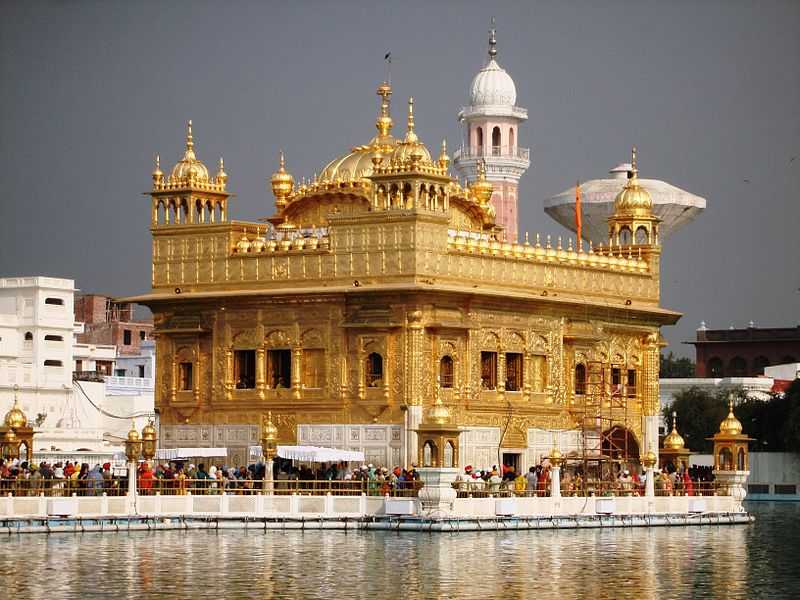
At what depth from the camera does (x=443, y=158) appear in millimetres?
46406

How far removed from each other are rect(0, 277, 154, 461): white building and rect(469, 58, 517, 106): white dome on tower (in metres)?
18.5

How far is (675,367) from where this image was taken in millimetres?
118500

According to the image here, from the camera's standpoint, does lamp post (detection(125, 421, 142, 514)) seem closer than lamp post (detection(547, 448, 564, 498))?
Yes

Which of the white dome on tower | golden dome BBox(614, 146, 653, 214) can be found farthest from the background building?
golden dome BBox(614, 146, 653, 214)

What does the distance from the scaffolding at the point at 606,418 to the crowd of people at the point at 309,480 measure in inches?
33.4

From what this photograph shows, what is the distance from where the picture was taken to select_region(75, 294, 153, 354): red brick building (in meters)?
98.2

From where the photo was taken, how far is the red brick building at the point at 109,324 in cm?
9819

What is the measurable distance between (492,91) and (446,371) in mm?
45856

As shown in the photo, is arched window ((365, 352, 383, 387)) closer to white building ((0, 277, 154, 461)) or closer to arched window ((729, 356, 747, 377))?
white building ((0, 277, 154, 461))

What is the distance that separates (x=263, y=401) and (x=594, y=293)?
8.25m

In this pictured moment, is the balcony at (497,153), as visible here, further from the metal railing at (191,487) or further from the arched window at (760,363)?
the metal railing at (191,487)

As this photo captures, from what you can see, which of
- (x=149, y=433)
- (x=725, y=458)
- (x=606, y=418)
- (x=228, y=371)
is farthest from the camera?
(x=606, y=418)

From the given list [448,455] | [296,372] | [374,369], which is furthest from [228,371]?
[448,455]

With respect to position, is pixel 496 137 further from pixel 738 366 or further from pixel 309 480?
pixel 309 480
